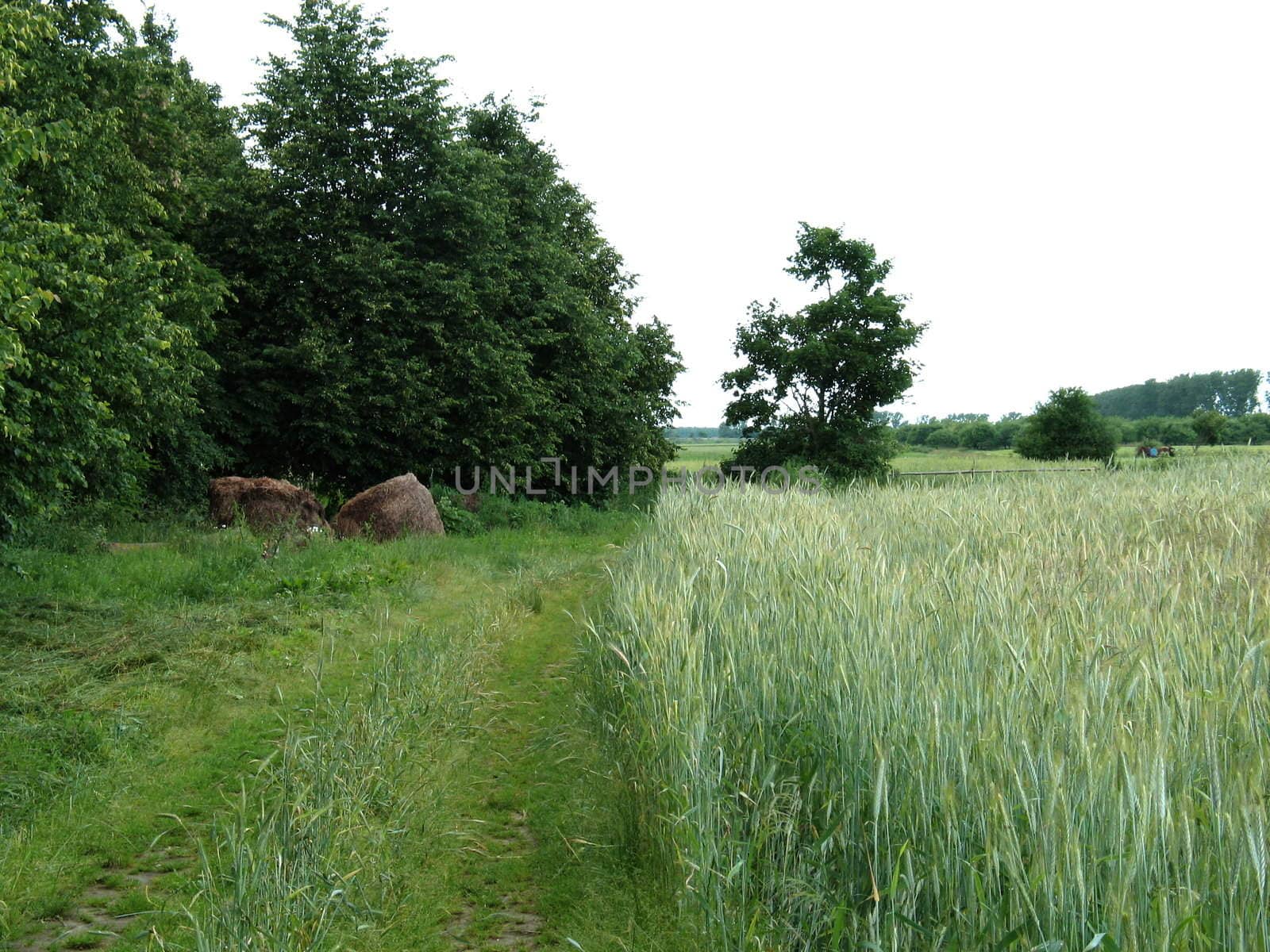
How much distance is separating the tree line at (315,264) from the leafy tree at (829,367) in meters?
10.8

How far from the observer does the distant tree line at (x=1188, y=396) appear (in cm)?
7825

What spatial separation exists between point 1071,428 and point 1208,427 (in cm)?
1093

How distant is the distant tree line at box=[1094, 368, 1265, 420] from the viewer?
257ft

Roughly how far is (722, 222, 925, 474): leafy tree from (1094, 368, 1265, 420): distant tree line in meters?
46.3

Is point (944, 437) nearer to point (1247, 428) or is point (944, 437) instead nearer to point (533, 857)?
point (1247, 428)

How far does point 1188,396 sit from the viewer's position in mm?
83750

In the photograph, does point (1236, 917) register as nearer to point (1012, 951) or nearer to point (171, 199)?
point (1012, 951)

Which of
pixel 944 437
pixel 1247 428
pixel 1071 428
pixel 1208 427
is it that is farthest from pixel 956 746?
pixel 944 437

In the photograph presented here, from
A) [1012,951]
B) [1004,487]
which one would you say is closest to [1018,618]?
[1012,951]

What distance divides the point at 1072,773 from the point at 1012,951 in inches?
19.2

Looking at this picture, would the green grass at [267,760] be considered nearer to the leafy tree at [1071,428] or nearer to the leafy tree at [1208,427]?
the leafy tree at [1071,428]

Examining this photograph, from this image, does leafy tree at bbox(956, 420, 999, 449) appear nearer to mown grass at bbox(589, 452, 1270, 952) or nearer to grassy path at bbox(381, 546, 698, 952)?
mown grass at bbox(589, 452, 1270, 952)

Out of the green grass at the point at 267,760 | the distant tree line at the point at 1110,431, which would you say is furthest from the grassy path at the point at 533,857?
the distant tree line at the point at 1110,431

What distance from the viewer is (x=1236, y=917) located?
2135mm
